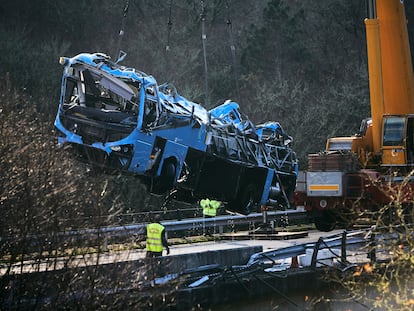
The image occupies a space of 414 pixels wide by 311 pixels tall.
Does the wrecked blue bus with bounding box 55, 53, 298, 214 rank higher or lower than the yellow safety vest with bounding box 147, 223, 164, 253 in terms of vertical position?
higher

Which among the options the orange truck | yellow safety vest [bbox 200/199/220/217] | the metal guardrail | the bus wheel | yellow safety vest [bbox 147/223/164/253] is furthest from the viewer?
yellow safety vest [bbox 200/199/220/217]

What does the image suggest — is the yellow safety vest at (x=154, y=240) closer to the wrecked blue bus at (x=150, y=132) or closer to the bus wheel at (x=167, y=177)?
the wrecked blue bus at (x=150, y=132)

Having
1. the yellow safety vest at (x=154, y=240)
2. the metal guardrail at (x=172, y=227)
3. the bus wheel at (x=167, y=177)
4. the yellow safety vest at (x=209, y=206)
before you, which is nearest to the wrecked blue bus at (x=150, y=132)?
the bus wheel at (x=167, y=177)

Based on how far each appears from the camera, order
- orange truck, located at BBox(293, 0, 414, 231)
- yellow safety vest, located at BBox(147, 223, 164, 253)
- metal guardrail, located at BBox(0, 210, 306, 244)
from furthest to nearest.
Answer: orange truck, located at BBox(293, 0, 414, 231) → yellow safety vest, located at BBox(147, 223, 164, 253) → metal guardrail, located at BBox(0, 210, 306, 244)

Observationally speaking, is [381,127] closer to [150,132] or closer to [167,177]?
[167,177]

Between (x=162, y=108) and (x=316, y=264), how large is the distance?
470 cm

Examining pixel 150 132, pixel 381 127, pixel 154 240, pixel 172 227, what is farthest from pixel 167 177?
pixel 381 127

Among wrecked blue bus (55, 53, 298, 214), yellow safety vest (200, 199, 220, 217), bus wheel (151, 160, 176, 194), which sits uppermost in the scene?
wrecked blue bus (55, 53, 298, 214)

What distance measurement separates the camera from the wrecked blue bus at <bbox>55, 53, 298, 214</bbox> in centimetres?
1588

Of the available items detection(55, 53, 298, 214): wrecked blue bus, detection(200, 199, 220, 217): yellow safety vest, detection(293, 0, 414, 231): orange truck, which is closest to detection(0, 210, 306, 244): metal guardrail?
detection(55, 53, 298, 214): wrecked blue bus

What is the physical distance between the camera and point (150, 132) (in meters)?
16.1

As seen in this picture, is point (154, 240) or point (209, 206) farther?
point (209, 206)

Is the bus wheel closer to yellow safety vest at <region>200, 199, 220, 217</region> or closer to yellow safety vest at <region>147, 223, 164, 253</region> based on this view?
yellow safety vest at <region>147, 223, 164, 253</region>

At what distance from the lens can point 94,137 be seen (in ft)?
52.3
